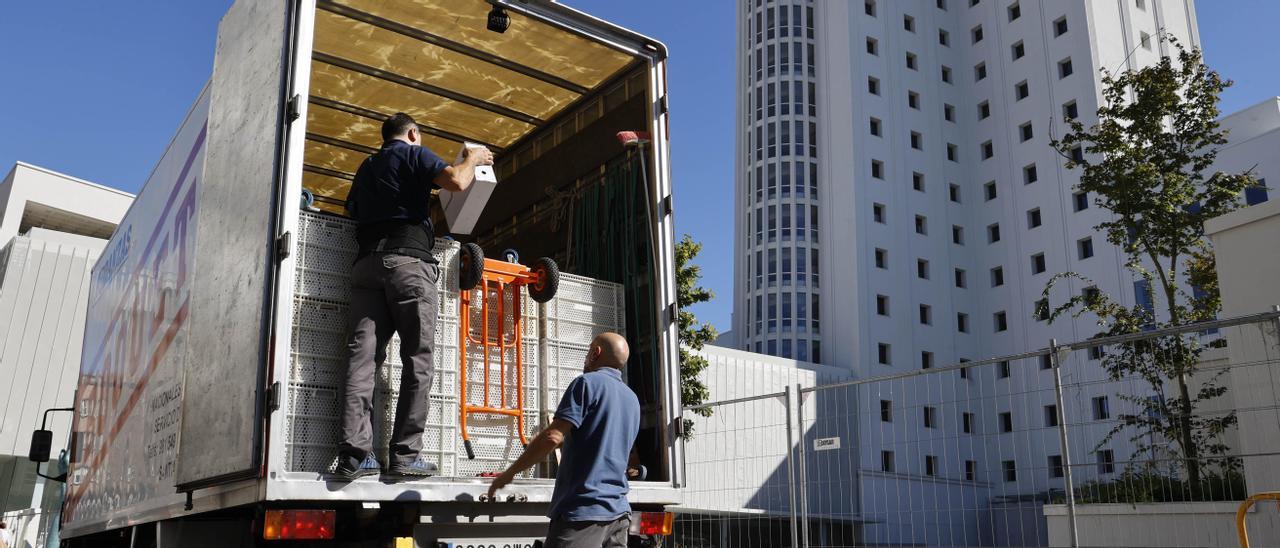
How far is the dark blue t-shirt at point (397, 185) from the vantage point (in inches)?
190

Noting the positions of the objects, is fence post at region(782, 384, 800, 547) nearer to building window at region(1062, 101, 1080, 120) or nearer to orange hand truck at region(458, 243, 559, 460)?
orange hand truck at region(458, 243, 559, 460)

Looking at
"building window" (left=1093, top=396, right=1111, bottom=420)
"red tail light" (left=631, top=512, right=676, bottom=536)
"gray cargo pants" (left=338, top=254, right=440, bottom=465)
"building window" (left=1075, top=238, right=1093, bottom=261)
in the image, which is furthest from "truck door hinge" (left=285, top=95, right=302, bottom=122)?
"building window" (left=1075, top=238, right=1093, bottom=261)

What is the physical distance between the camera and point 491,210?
839cm

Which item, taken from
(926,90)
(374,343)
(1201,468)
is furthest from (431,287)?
(926,90)

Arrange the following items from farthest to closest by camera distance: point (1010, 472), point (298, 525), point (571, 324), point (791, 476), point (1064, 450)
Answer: point (1010, 472) → point (791, 476) → point (1064, 450) → point (571, 324) → point (298, 525)

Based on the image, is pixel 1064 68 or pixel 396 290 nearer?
pixel 396 290

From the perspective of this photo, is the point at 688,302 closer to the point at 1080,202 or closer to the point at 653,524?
the point at 653,524

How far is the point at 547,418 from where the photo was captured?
5.36m

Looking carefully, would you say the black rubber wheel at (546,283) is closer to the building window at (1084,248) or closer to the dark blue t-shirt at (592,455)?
the dark blue t-shirt at (592,455)

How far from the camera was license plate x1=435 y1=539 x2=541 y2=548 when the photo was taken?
181 inches

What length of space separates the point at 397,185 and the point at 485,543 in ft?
5.71

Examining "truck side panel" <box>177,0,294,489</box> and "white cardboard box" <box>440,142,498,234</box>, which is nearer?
"truck side panel" <box>177,0,294,489</box>

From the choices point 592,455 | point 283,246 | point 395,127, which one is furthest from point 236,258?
point 592,455

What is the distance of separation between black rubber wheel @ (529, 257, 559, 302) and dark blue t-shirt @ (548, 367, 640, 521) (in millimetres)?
1199
